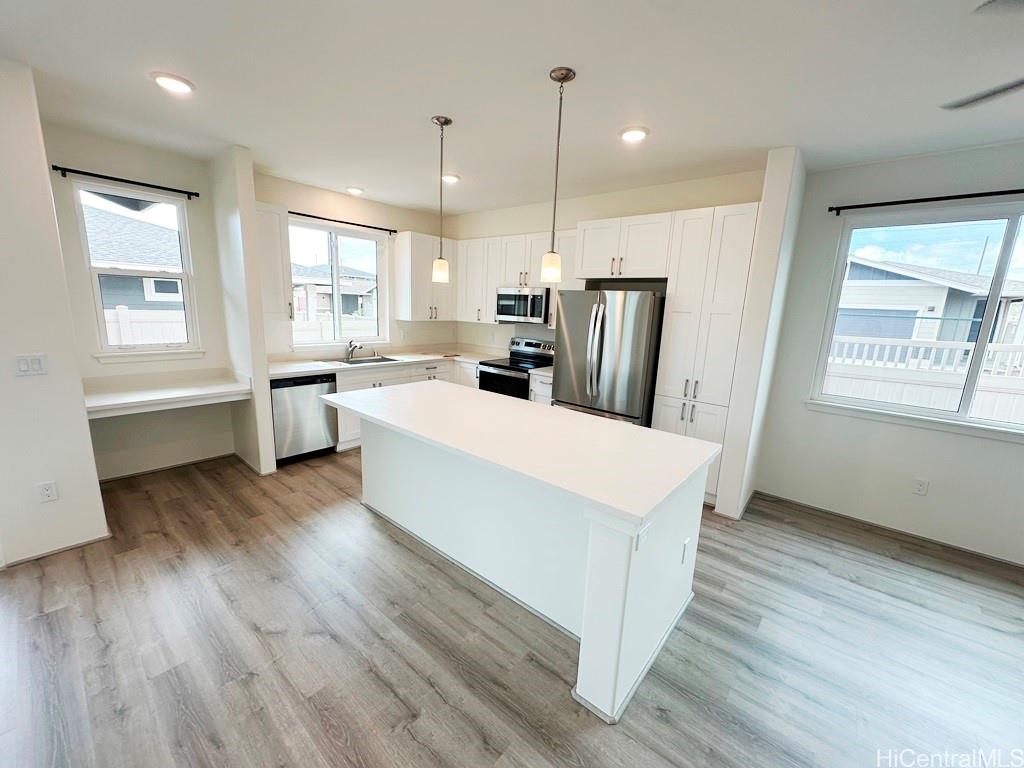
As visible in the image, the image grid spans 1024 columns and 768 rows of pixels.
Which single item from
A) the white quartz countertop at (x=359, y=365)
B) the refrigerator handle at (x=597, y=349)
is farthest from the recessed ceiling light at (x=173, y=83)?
the refrigerator handle at (x=597, y=349)

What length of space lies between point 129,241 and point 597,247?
13.0 feet

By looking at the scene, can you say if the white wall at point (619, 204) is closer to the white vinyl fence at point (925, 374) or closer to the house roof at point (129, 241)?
the white vinyl fence at point (925, 374)

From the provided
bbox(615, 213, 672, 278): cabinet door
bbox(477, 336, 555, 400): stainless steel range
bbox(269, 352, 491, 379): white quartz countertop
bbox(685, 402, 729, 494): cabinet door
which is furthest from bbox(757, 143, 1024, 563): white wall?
bbox(269, 352, 491, 379): white quartz countertop

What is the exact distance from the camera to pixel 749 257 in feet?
9.66

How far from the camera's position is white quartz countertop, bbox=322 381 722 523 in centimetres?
153

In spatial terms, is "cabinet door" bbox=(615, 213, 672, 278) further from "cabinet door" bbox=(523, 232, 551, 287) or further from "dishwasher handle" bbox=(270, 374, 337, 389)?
"dishwasher handle" bbox=(270, 374, 337, 389)

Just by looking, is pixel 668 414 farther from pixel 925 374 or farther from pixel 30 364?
pixel 30 364

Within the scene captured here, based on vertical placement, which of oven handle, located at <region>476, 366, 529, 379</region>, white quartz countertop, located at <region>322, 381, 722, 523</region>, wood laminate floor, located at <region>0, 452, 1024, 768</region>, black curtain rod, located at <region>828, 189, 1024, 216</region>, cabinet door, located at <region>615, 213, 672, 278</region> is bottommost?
wood laminate floor, located at <region>0, 452, 1024, 768</region>

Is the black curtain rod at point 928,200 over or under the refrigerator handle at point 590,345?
over

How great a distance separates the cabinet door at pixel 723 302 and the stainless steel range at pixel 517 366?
1.52 m

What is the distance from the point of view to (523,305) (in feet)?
14.8

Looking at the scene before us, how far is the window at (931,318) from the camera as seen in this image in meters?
2.69

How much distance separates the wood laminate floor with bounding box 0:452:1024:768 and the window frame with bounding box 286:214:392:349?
2329mm

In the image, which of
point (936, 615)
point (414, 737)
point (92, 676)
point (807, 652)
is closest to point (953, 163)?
point (936, 615)
